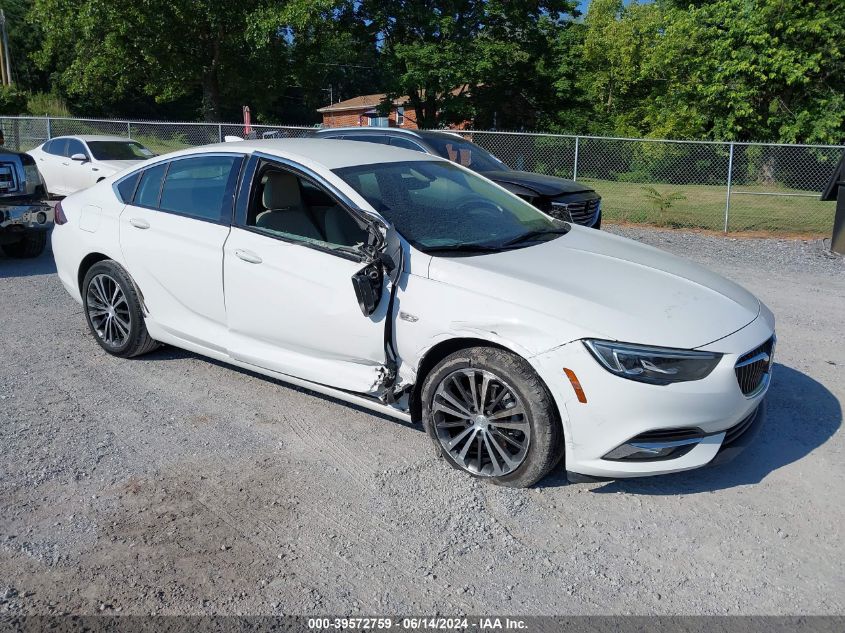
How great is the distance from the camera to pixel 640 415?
137 inches

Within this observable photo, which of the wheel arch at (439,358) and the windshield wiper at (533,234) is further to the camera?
the windshield wiper at (533,234)

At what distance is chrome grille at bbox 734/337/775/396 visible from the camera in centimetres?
373

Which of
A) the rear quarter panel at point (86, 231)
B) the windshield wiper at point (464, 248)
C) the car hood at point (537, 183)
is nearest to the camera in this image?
the windshield wiper at point (464, 248)

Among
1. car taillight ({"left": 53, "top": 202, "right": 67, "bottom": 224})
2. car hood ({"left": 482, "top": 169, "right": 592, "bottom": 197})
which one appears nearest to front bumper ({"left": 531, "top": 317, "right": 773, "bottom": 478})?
car taillight ({"left": 53, "top": 202, "right": 67, "bottom": 224})

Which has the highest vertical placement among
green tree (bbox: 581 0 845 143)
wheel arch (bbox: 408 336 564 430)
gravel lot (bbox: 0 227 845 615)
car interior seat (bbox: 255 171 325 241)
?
green tree (bbox: 581 0 845 143)

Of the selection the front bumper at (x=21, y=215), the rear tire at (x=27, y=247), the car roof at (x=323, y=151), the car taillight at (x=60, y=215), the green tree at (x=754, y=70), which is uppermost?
the green tree at (x=754, y=70)

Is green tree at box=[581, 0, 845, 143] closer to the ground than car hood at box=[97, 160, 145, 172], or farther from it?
farther from it

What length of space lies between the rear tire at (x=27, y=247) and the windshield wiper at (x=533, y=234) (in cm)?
749

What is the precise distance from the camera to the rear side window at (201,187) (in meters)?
4.97

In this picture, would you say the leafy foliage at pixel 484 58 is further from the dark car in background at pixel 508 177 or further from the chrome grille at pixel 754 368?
the chrome grille at pixel 754 368

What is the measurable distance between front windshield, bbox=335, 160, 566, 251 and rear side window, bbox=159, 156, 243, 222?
85cm

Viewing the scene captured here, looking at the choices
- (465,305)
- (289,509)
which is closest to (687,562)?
(465,305)

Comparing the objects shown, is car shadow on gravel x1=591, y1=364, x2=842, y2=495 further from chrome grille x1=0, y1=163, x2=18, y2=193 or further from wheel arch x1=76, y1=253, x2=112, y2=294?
chrome grille x1=0, y1=163, x2=18, y2=193

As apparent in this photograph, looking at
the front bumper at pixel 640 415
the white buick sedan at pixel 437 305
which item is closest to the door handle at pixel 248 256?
the white buick sedan at pixel 437 305
